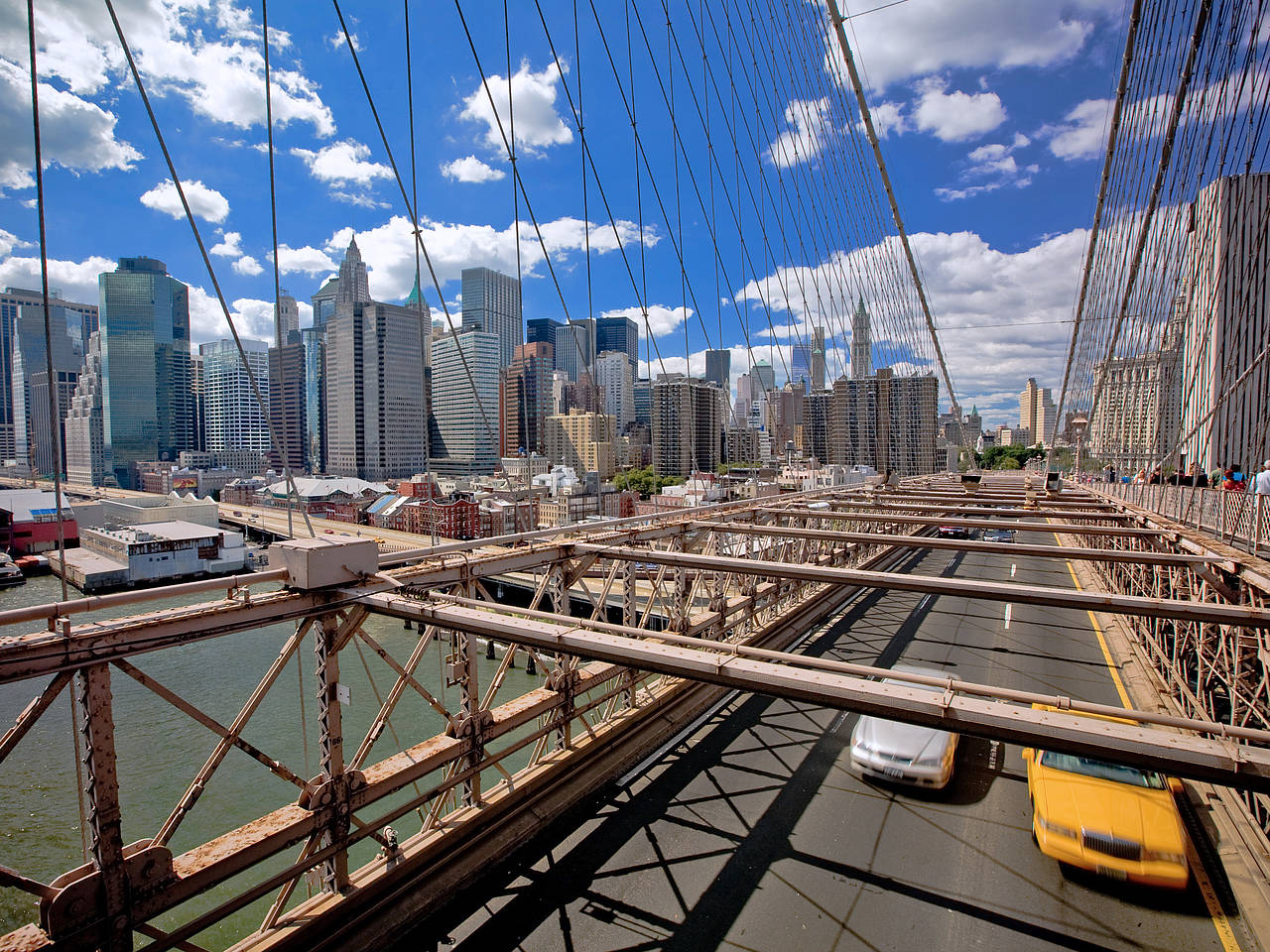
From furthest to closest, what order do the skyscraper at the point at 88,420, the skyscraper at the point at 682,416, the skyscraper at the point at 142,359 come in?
1. the skyscraper at the point at 682,416
2. the skyscraper at the point at 142,359
3. the skyscraper at the point at 88,420

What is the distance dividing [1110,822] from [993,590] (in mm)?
2607

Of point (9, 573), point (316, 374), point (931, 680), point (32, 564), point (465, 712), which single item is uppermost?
point (316, 374)

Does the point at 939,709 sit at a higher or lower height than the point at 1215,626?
higher

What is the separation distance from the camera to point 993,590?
20.0 ft

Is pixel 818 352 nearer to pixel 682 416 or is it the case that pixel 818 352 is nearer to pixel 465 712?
pixel 682 416

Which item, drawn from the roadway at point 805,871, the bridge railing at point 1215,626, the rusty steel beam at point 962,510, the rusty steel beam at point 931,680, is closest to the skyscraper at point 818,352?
the rusty steel beam at point 962,510

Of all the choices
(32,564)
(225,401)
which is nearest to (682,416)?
(225,401)

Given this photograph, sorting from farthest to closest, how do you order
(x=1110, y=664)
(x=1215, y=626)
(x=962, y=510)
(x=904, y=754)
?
(x=962, y=510) → (x=1110, y=664) → (x=1215, y=626) → (x=904, y=754)

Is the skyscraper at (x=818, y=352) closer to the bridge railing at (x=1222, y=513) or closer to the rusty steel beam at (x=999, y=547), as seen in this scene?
the bridge railing at (x=1222, y=513)

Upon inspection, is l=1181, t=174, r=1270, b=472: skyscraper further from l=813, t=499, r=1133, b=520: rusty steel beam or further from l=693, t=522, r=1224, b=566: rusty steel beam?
l=693, t=522, r=1224, b=566: rusty steel beam

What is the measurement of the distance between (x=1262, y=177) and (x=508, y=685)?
3483 cm

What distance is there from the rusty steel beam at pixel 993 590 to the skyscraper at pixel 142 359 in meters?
19.5

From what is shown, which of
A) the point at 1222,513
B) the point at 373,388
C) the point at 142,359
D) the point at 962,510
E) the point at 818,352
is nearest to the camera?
the point at 1222,513

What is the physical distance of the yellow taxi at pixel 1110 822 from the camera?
5.89 metres
